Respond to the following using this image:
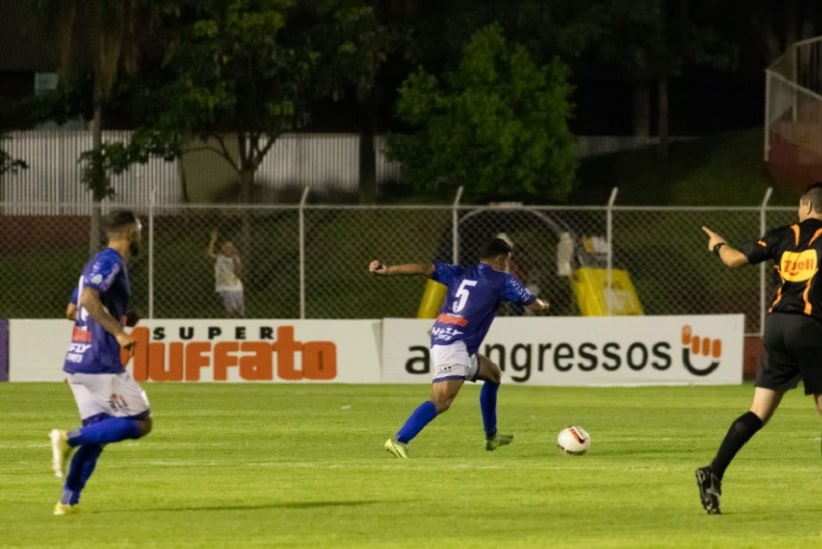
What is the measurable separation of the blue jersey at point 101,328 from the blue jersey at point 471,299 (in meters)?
5.16

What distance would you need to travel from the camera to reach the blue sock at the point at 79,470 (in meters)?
11.6

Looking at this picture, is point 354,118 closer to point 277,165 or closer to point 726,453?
point 277,165

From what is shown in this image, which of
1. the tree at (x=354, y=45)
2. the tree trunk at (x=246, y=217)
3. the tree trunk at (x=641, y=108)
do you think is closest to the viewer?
the tree trunk at (x=246, y=217)

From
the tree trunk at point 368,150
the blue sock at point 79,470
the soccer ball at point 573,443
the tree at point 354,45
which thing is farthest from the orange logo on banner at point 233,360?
the tree trunk at point 368,150

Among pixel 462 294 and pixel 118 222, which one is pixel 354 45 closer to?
pixel 462 294

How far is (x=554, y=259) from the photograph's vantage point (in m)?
33.7

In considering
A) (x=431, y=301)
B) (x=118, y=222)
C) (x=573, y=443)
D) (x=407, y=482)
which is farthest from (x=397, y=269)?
(x=431, y=301)

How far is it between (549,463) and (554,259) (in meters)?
18.3

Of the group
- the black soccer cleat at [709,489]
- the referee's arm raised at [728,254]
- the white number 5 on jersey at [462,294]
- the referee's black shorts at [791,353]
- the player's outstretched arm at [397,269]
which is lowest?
the black soccer cleat at [709,489]

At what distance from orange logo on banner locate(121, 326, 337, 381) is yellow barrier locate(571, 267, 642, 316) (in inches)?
172

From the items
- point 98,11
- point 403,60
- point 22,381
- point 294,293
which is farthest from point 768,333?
point 403,60

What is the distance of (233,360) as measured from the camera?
89.6ft

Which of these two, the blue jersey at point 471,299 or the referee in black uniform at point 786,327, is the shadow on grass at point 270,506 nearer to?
the referee in black uniform at point 786,327

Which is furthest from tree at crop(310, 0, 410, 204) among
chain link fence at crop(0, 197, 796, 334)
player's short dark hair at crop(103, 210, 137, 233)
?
player's short dark hair at crop(103, 210, 137, 233)
